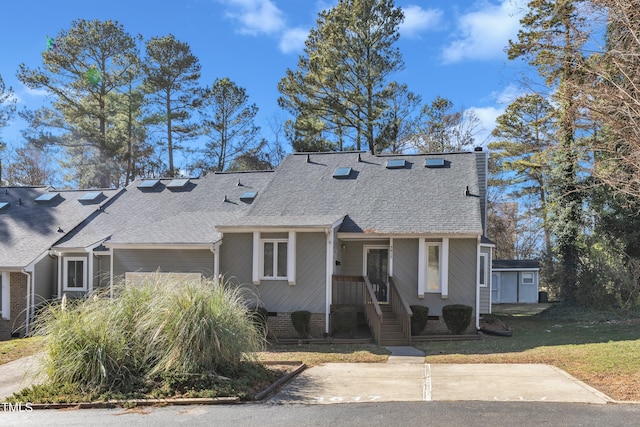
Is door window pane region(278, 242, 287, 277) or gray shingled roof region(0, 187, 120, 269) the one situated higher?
gray shingled roof region(0, 187, 120, 269)

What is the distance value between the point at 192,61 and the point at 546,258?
23.7 m

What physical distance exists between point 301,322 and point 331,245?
230cm

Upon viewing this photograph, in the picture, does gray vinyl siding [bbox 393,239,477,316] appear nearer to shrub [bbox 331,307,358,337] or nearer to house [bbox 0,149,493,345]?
house [bbox 0,149,493,345]

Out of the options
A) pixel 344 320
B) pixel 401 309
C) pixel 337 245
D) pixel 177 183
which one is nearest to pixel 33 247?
pixel 177 183

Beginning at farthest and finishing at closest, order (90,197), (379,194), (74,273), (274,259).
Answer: (90,197)
(74,273)
(379,194)
(274,259)

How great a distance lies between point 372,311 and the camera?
14.2 metres

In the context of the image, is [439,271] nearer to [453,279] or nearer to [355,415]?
[453,279]

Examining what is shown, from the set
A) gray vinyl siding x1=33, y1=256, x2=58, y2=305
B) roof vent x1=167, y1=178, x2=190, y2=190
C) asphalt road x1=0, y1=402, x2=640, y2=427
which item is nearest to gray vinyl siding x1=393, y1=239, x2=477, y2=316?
asphalt road x1=0, y1=402, x2=640, y2=427

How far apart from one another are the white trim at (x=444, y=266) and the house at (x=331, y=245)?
31 mm

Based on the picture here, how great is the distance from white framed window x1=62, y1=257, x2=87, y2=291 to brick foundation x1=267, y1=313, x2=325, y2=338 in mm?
7705

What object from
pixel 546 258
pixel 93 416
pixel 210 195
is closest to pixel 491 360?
pixel 93 416

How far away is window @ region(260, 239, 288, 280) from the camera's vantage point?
1466cm

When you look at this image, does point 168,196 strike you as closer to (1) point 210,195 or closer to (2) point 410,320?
(1) point 210,195

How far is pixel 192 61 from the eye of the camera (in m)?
31.9
